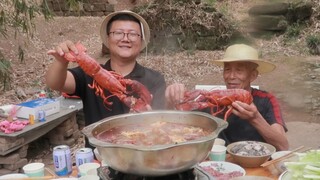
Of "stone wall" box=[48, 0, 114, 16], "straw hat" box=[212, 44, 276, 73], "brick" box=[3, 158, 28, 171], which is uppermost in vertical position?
"stone wall" box=[48, 0, 114, 16]

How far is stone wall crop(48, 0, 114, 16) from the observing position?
13438 mm

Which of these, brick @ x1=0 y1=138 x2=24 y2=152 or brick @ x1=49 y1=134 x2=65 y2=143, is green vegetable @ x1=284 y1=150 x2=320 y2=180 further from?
brick @ x1=49 y1=134 x2=65 y2=143

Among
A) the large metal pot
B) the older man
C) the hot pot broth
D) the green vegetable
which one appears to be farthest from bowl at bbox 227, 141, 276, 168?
the large metal pot

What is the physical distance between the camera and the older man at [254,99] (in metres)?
2.91

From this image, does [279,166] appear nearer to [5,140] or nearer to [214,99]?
[214,99]

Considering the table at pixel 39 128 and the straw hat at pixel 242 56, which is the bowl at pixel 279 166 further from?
the table at pixel 39 128

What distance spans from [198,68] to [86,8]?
18.4 ft

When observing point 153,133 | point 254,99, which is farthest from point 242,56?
point 153,133

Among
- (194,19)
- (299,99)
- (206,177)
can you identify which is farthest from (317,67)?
(206,177)

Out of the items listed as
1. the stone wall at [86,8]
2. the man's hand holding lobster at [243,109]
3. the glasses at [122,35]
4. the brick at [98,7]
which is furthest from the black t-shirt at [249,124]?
the brick at [98,7]

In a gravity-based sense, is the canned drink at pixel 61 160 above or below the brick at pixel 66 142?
above

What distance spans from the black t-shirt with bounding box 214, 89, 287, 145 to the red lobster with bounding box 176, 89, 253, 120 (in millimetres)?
242

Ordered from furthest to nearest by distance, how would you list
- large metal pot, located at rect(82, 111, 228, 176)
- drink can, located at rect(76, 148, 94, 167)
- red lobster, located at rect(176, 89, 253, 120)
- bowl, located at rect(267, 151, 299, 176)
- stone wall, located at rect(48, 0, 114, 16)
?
stone wall, located at rect(48, 0, 114, 16)
red lobster, located at rect(176, 89, 253, 120)
drink can, located at rect(76, 148, 94, 167)
bowl, located at rect(267, 151, 299, 176)
large metal pot, located at rect(82, 111, 228, 176)

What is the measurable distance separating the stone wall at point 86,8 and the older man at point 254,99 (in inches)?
433
